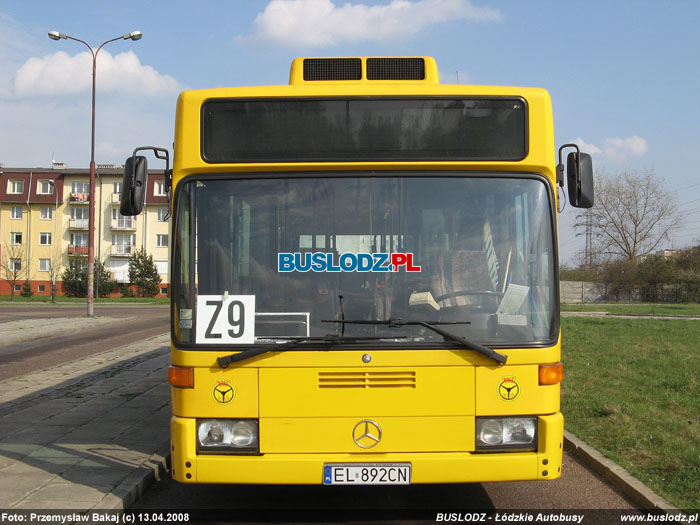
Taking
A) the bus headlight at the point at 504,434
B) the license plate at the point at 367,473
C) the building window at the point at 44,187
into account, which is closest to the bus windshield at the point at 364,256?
the bus headlight at the point at 504,434

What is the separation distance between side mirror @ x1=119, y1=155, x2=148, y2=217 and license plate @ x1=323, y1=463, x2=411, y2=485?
2.25m

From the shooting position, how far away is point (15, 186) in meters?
78.4

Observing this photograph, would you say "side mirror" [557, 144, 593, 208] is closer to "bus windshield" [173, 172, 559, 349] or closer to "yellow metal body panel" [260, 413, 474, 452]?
"bus windshield" [173, 172, 559, 349]

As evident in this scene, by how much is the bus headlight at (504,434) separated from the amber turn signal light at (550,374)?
27cm

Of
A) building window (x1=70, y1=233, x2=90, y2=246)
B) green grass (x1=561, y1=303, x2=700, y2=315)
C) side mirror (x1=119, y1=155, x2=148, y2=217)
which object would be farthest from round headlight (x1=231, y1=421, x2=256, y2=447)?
building window (x1=70, y1=233, x2=90, y2=246)

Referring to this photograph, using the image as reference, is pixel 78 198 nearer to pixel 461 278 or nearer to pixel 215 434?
pixel 215 434

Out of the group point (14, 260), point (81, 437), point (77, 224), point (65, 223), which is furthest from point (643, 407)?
point (65, 223)

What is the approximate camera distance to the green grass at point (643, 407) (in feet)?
19.8

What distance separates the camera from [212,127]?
→ 484cm

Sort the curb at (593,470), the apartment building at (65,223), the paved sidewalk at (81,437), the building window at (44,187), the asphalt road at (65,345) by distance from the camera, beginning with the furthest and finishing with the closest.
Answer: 1. the building window at (44,187)
2. the apartment building at (65,223)
3. the asphalt road at (65,345)
4. the paved sidewalk at (81,437)
5. the curb at (593,470)

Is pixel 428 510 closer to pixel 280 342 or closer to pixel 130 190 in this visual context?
pixel 280 342

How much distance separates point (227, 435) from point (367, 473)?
2.99ft

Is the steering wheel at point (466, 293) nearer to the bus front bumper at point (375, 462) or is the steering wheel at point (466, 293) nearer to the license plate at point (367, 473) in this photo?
the bus front bumper at point (375, 462)

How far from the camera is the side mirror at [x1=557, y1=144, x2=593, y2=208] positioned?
499 cm
